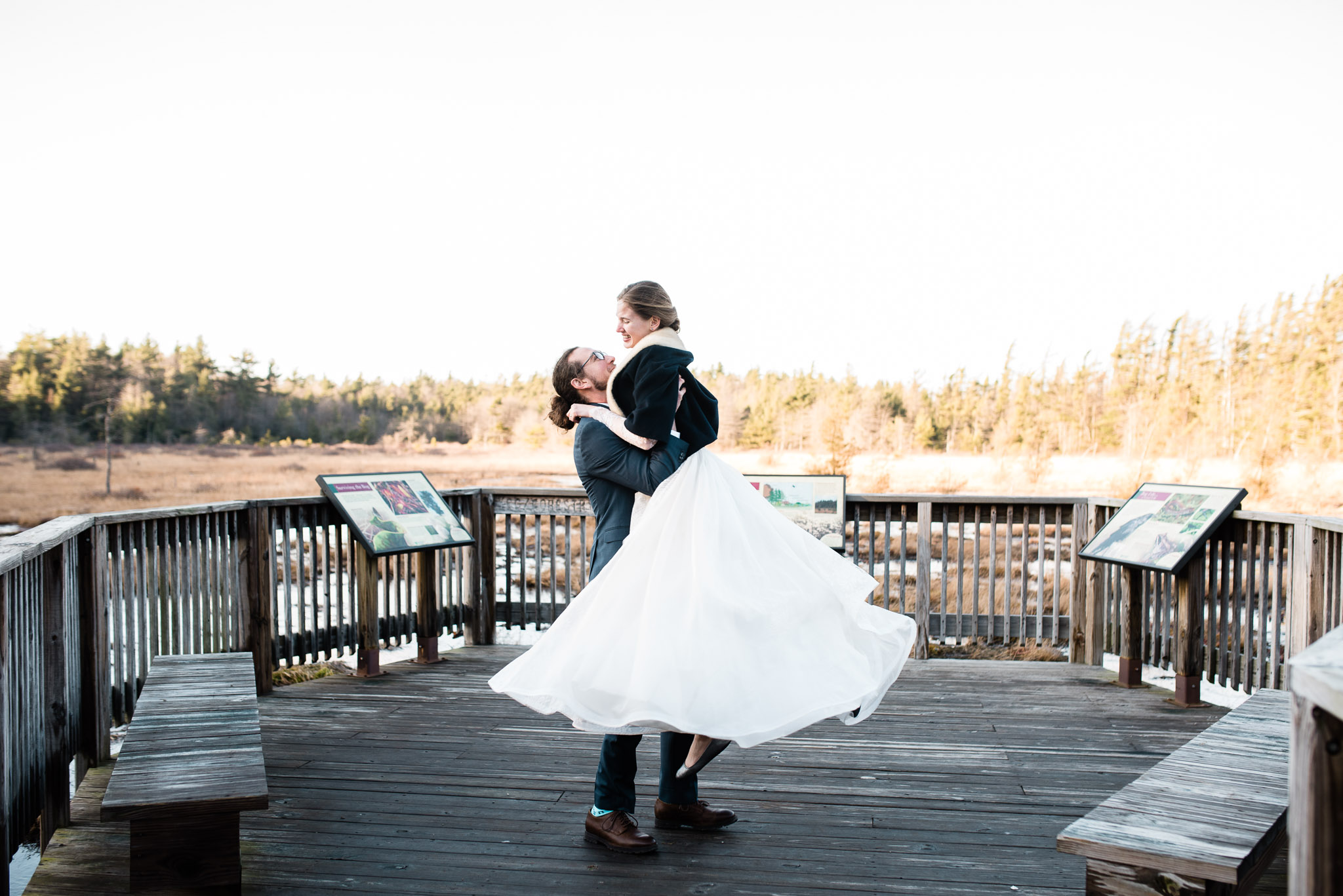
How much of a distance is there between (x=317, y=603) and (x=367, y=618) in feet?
1.25

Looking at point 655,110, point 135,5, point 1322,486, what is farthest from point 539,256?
point 1322,486

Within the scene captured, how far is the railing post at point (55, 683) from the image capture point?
301 cm

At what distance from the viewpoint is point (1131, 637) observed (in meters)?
4.99

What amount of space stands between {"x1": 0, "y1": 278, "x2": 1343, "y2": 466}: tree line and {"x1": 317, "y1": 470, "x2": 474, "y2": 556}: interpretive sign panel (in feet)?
61.1

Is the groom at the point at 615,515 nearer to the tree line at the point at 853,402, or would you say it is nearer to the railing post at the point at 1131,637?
the railing post at the point at 1131,637

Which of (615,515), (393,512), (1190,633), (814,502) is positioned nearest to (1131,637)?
(1190,633)

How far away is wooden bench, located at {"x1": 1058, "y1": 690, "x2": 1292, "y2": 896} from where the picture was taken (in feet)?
5.99

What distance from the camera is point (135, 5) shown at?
97.9 feet

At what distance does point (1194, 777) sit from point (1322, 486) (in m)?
20.9

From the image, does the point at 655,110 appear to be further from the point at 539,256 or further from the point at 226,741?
the point at 226,741

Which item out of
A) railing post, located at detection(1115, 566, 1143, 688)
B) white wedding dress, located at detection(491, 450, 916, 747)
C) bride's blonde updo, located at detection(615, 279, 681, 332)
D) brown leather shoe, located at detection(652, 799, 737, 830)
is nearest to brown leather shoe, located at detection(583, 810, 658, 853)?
brown leather shoe, located at detection(652, 799, 737, 830)

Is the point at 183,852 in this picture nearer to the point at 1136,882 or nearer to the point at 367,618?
the point at 1136,882

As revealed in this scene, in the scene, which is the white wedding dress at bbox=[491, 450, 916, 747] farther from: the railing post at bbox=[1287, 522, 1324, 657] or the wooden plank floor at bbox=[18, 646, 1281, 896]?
the railing post at bbox=[1287, 522, 1324, 657]

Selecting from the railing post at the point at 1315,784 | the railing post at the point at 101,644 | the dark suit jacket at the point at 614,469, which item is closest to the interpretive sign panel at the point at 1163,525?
the dark suit jacket at the point at 614,469
